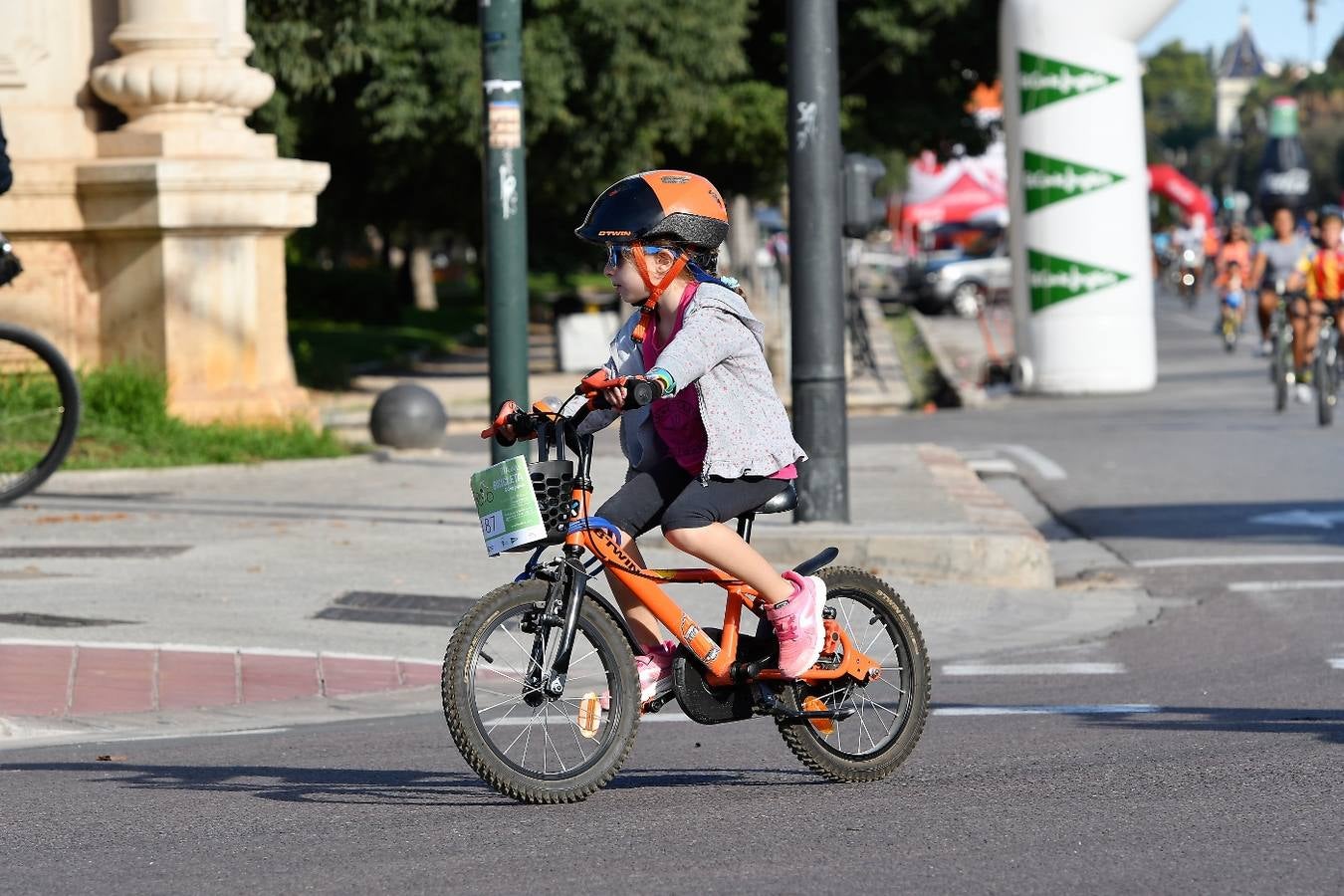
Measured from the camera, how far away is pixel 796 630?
19.8 feet

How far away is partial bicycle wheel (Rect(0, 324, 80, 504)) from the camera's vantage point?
1145 centimetres

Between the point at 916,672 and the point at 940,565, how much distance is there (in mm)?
5040

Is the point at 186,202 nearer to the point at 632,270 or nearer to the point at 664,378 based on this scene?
the point at 632,270

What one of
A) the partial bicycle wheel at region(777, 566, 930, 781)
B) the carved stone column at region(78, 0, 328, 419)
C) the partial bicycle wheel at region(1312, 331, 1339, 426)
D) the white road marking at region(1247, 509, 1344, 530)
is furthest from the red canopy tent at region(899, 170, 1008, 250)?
the partial bicycle wheel at region(777, 566, 930, 781)

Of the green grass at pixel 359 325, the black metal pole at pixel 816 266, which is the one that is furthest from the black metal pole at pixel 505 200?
the green grass at pixel 359 325

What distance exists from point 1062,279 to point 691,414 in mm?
20459

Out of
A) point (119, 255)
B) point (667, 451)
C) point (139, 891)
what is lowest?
point (139, 891)

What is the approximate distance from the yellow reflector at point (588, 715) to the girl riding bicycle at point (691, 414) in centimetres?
18

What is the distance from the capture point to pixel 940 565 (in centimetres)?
1143

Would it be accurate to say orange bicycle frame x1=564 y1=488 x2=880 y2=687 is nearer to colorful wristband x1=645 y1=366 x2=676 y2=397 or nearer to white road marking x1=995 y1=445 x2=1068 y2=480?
colorful wristband x1=645 y1=366 x2=676 y2=397

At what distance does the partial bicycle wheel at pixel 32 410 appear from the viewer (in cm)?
1145

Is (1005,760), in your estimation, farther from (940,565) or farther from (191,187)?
(191,187)

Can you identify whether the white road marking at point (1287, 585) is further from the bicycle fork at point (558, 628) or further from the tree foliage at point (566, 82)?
the tree foliage at point (566, 82)

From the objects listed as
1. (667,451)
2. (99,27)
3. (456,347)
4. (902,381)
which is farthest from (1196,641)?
(456,347)
